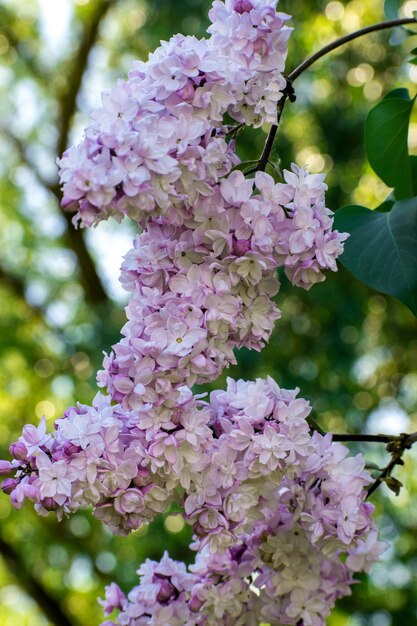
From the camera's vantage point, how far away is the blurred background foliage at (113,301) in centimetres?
316

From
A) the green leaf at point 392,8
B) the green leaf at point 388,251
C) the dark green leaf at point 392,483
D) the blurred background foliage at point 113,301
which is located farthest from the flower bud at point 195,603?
the blurred background foliage at point 113,301

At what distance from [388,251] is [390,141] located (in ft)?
0.40

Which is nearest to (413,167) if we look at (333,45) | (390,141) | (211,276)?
(390,141)

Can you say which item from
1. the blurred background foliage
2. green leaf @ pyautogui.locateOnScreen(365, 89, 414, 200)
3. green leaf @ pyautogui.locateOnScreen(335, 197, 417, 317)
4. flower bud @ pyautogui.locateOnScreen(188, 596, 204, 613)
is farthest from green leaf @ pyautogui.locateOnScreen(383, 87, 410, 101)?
the blurred background foliage

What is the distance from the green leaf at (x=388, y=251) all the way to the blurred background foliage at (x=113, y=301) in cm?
167

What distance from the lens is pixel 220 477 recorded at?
0.61 m

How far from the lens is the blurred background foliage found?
3160 millimetres

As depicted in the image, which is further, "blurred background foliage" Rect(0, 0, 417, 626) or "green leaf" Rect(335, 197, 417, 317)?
"blurred background foliage" Rect(0, 0, 417, 626)

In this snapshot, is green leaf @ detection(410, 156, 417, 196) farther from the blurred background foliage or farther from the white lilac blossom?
the blurred background foliage

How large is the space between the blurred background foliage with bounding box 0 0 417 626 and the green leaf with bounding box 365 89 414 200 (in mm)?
1586

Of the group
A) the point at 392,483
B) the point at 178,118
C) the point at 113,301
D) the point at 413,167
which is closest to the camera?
the point at 178,118

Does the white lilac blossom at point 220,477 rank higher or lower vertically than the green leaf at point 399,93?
lower

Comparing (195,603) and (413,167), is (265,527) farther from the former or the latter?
(413,167)

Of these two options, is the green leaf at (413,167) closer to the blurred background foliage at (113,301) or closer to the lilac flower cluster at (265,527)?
the lilac flower cluster at (265,527)
